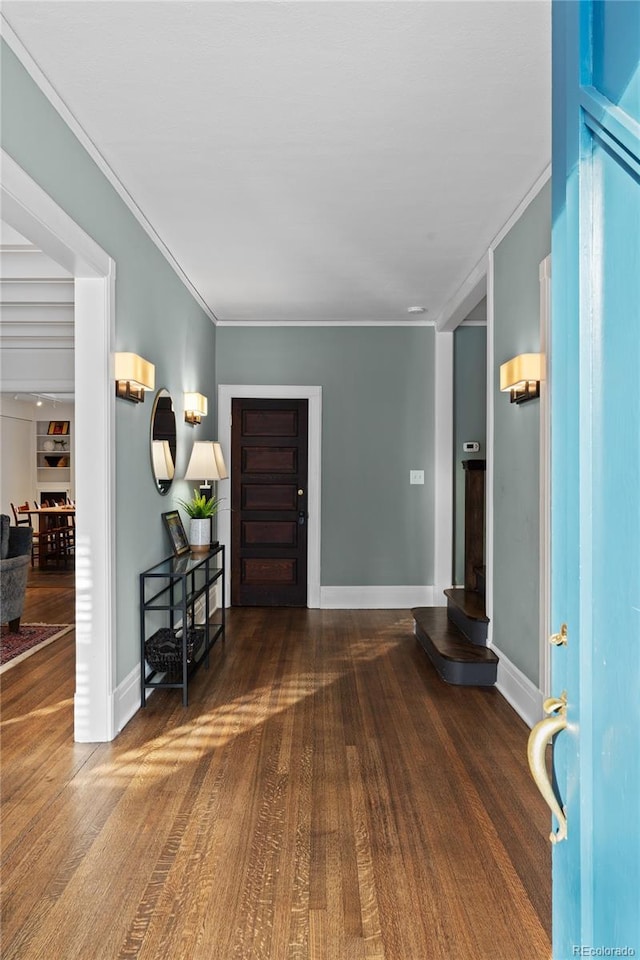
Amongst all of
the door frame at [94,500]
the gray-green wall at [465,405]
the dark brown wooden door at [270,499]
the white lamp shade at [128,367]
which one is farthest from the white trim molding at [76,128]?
the gray-green wall at [465,405]

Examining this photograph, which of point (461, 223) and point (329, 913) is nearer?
point (329, 913)

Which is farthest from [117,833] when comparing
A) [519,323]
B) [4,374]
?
[4,374]

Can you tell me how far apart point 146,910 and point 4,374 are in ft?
19.2

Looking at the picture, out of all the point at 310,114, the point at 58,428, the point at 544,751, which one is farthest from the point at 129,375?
the point at 58,428

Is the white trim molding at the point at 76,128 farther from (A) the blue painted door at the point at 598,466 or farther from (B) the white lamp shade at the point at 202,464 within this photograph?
(A) the blue painted door at the point at 598,466

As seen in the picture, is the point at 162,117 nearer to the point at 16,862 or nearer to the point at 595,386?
the point at 595,386

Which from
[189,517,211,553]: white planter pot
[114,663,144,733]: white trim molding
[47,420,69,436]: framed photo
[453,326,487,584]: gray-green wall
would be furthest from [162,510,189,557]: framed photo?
[47,420,69,436]: framed photo

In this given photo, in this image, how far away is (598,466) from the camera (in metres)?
0.84

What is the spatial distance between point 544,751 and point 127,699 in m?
3.14

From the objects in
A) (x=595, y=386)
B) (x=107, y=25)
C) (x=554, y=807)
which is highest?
(x=107, y=25)

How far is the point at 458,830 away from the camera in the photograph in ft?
8.05

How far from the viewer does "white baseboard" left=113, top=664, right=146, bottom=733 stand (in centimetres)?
338

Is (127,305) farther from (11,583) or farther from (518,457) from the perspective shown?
(11,583)

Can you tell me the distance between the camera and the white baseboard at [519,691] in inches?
133
